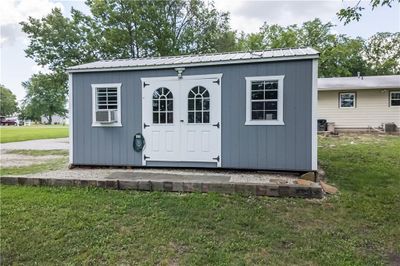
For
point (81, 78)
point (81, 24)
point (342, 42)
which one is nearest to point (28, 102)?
point (81, 24)

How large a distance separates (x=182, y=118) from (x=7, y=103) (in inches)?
2805

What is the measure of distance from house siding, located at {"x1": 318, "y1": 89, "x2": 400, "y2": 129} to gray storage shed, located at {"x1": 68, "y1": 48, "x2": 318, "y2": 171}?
10780 mm

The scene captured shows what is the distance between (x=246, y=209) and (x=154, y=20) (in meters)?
16.1

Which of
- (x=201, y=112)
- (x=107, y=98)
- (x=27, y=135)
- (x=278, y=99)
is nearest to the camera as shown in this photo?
(x=278, y=99)

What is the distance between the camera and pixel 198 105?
6371mm

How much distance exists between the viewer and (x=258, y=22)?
2494cm

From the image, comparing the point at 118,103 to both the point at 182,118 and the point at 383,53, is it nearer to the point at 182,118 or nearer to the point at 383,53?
the point at 182,118

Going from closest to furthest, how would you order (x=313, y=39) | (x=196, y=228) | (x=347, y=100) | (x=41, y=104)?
(x=196, y=228)
(x=347, y=100)
(x=313, y=39)
(x=41, y=104)

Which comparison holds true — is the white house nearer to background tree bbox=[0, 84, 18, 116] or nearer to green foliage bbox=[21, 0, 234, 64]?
green foliage bbox=[21, 0, 234, 64]

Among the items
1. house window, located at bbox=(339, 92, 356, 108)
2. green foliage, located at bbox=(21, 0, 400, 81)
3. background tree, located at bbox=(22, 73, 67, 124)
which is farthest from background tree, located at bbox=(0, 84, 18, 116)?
house window, located at bbox=(339, 92, 356, 108)

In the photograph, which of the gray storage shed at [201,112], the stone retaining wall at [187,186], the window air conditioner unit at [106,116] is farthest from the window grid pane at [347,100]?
the window air conditioner unit at [106,116]

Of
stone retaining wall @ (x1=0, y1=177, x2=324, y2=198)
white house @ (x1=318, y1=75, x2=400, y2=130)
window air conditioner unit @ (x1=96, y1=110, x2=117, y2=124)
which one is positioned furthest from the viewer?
white house @ (x1=318, y1=75, x2=400, y2=130)

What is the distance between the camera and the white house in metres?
15.6

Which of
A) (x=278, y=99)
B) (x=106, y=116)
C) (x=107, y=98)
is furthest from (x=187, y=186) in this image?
(x=107, y=98)
